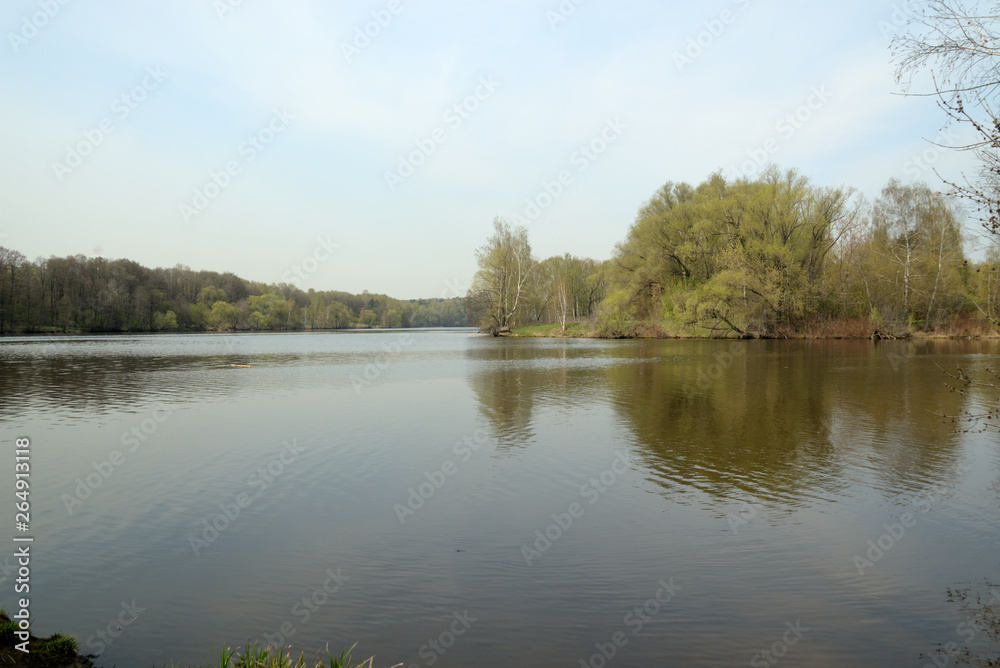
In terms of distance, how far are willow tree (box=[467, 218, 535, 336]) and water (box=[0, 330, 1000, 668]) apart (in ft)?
179

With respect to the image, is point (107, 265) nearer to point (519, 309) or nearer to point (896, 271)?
point (519, 309)

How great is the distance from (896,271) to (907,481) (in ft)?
156

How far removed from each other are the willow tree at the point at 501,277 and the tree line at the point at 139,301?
199ft

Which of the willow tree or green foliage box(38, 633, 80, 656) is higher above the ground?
the willow tree

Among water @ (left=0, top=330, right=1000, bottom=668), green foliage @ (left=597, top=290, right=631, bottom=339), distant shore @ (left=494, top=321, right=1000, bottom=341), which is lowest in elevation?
water @ (left=0, top=330, right=1000, bottom=668)

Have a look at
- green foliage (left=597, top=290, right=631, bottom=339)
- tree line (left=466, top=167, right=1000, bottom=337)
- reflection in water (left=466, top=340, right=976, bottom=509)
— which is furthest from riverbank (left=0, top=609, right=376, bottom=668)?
green foliage (left=597, top=290, right=631, bottom=339)

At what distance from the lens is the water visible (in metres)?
4.73

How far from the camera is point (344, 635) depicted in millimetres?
4734

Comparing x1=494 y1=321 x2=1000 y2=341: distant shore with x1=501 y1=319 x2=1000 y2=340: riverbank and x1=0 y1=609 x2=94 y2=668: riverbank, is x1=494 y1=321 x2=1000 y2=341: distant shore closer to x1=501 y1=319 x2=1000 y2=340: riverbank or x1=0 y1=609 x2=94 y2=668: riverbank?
x1=501 y1=319 x2=1000 y2=340: riverbank

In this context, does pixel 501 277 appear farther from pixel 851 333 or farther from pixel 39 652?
pixel 39 652

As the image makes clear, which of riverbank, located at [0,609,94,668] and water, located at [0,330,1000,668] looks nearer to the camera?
riverbank, located at [0,609,94,668]

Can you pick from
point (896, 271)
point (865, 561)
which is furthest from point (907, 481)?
point (896, 271)

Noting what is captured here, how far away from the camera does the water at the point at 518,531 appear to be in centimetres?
473

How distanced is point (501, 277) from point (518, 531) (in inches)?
2489
